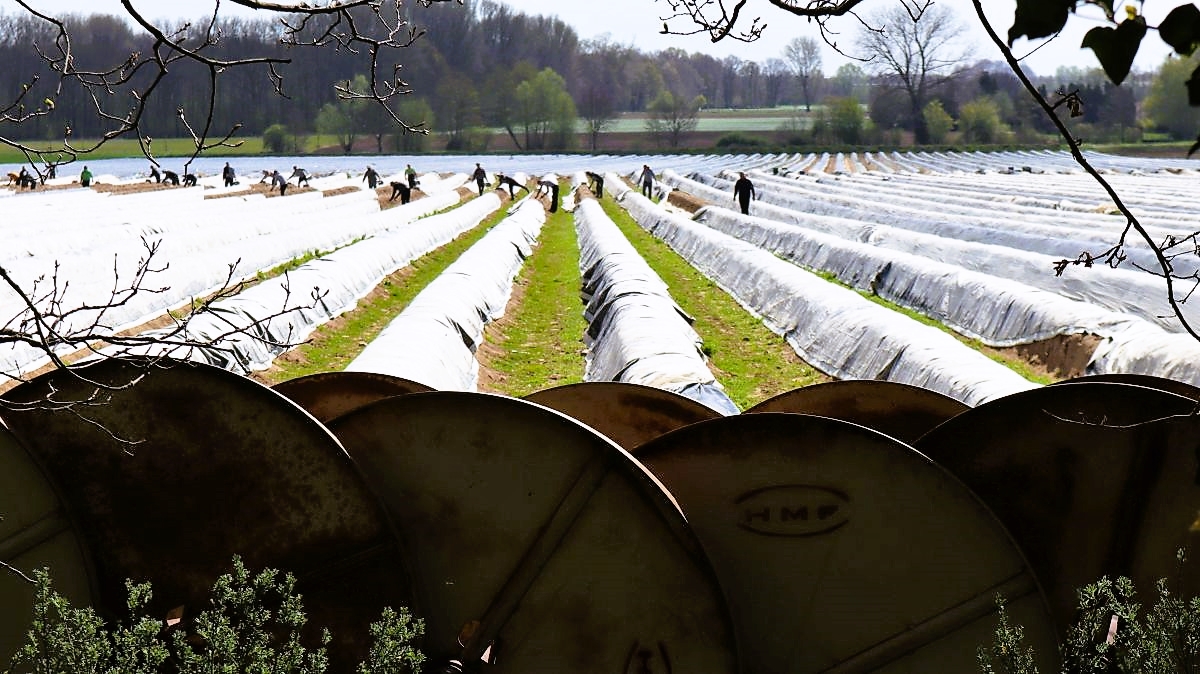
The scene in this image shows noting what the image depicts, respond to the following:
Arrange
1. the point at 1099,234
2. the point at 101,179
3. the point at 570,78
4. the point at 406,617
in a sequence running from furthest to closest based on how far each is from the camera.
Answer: the point at 570,78
the point at 101,179
the point at 1099,234
the point at 406,617

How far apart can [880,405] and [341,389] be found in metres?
2.38

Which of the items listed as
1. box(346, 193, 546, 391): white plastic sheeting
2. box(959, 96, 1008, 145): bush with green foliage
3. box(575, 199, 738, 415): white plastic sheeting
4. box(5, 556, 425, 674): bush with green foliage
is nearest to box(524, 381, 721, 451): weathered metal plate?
box(5, 556, 425, 674): bush with green foliage

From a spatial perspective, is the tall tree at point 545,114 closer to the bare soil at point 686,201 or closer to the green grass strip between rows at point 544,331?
the bare soil at point 686,201

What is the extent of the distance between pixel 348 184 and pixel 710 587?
5570 cm

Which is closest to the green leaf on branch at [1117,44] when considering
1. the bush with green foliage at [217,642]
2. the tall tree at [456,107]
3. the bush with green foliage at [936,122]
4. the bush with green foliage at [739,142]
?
the bush with green foliage at [217,642]

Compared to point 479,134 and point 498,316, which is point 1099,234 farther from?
point 479,134

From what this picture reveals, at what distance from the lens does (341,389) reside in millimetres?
5043

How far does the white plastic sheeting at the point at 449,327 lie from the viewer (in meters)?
10.4

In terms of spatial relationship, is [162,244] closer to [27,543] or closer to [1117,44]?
[27,543]

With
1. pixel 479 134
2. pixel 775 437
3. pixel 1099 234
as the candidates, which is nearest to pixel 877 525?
pixel 775 437

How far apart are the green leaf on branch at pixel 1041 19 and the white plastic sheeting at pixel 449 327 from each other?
5486mm

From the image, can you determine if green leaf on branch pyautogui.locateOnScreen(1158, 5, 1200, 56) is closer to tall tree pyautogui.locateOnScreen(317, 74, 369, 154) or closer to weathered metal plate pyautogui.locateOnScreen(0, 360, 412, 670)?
weathered metal plate pyautogui.locateOnScreen(0, 360, 412, 670)

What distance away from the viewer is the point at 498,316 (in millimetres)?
16875

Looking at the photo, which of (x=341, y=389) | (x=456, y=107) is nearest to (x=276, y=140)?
(x=456, y=107)
